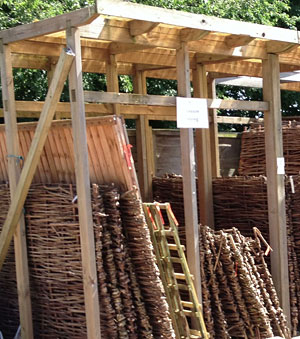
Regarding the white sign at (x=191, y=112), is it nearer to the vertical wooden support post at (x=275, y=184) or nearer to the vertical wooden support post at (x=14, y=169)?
the vertical wooden support post at (x=275, y=184)

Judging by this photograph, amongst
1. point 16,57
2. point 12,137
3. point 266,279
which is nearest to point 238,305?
point 266,279

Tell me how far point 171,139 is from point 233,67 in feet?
5.54

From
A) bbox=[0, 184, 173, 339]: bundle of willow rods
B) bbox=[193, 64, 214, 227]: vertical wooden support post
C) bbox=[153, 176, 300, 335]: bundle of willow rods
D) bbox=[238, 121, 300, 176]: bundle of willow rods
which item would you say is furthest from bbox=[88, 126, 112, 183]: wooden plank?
bbox=[238, 121, 300, 176]: bundle of willow rods

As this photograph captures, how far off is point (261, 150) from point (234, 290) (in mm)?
3053

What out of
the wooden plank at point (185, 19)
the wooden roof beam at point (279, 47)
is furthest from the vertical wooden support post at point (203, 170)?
the wooden plank at point (185, 19)

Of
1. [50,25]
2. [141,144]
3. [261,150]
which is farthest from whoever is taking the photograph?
[261,150]

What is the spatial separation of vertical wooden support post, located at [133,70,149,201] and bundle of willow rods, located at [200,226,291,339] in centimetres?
214

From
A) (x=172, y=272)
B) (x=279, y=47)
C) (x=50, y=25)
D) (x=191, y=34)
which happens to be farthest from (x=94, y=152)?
(x=279, y=47)

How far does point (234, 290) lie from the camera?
726 cm

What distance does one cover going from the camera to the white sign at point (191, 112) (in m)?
6.70

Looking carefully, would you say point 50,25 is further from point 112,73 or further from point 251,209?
point 251,209

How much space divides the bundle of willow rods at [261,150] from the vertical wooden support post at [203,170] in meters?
1.08

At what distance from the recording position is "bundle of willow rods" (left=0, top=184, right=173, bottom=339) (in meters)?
6.07

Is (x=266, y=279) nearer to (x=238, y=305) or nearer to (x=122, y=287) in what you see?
(x=238, y=305)
